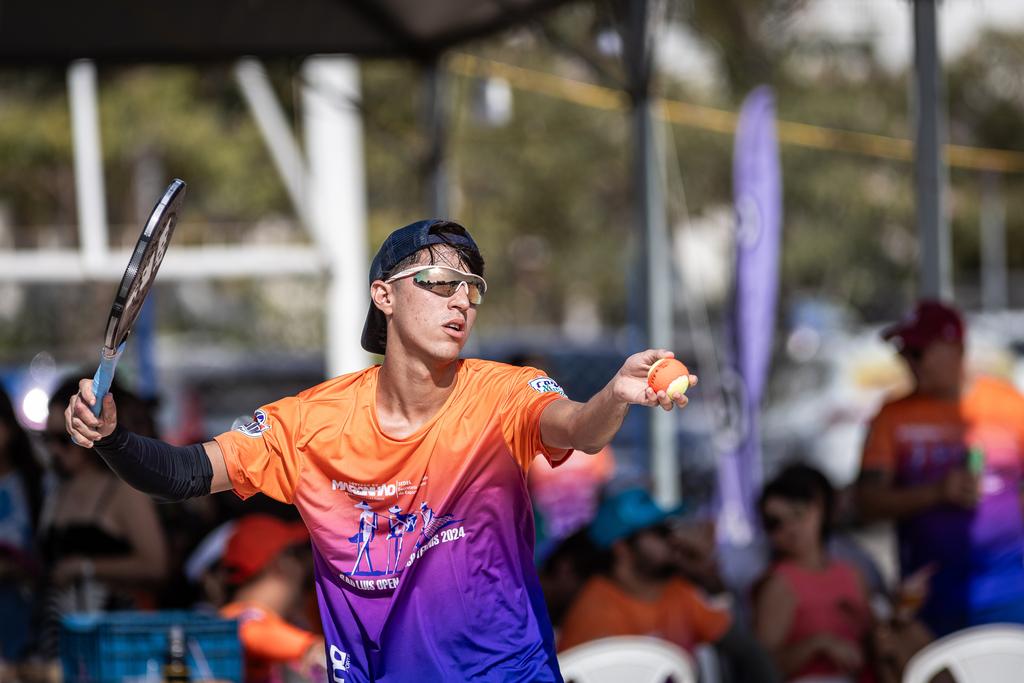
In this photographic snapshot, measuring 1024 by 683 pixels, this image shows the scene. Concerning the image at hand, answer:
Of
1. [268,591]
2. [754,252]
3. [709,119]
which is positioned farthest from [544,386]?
[709,119]

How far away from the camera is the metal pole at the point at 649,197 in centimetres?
752

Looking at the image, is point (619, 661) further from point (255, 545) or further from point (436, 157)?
point (436, 157)

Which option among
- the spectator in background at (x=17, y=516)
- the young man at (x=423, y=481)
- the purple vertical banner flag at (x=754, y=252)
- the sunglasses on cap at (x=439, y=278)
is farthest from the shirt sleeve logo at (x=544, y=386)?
the purple vertical banner flag at (x=754, y=252)

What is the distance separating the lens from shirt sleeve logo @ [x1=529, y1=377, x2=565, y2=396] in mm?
3033

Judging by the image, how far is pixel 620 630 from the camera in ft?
15.9

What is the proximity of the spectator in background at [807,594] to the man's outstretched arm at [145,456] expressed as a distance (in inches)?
103

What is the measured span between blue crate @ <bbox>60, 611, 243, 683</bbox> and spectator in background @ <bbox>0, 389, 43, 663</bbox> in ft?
3.98

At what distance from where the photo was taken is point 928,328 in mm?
5109

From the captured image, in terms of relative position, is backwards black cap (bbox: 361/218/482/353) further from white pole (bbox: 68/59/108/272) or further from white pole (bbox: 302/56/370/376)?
white pole (bbox: 68/59/108/272)

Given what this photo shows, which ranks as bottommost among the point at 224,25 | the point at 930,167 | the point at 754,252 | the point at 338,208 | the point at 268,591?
the point at 268,591

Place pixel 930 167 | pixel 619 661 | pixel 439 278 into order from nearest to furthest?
pixel 439 278, pixel 619 661, pixel 930 167

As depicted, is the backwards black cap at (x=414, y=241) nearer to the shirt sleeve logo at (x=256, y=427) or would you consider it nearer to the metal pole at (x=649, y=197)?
the shirt sleeve logo at (x=256, y=427)

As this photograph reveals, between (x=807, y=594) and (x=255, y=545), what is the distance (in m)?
2.01

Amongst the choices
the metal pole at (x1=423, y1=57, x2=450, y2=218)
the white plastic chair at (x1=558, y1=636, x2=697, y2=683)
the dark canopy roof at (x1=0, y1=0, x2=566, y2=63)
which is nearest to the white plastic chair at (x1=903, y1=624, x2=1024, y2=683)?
the white plastic chair at (x1=558, y1=636, x2=697, y2=683)
